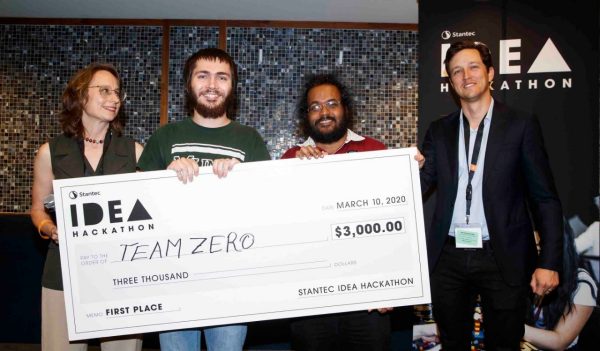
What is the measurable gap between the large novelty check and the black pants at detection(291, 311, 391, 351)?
94 mm

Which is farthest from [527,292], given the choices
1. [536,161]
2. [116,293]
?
[116,293]

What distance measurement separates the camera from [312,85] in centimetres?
251

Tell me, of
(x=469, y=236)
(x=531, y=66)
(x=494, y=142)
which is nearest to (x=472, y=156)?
(x=494, y=142)

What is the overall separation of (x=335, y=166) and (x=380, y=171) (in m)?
0.19

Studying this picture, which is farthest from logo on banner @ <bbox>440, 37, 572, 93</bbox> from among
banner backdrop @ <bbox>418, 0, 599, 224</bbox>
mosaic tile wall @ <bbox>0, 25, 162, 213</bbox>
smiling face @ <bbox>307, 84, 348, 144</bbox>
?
mosaic tile wall @ <bbox>0, 25, 162, 213</bbox>

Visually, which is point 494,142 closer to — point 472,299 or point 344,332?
point 472,299

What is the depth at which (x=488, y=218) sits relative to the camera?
6.84ft

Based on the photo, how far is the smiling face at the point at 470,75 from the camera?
7.13 feet

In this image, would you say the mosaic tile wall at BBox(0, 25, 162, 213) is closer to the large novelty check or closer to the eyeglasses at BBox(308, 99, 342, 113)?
the eyeglasses at BBox(308, 99, 342, 113)

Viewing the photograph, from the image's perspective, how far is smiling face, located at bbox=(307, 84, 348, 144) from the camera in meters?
2.33

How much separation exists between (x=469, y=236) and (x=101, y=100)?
1.68m

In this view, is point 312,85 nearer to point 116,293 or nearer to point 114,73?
point 114,73

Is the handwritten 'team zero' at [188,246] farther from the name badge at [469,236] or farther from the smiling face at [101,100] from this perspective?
the name badge at [469,236]

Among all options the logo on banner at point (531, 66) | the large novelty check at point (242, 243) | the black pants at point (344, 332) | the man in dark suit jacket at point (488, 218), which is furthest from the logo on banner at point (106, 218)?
the logo on banner at point (531, 66)
